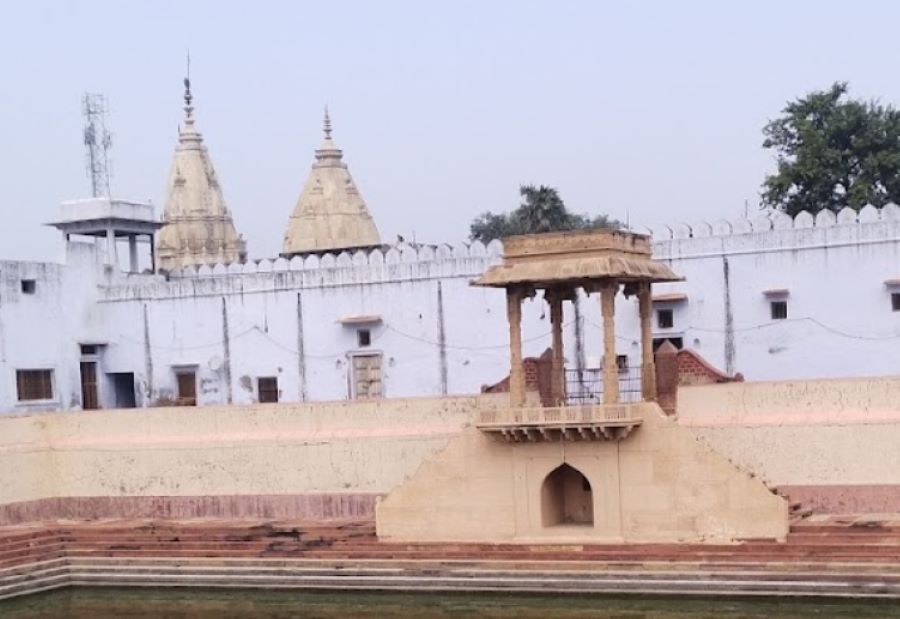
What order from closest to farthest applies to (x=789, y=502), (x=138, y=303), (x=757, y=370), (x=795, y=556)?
(x=795, y=556)
(x=789, y=502)
(x=757, y=370)
(x=138, y=303)

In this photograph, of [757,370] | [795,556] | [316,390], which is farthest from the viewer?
[316,390]

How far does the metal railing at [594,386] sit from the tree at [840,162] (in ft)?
27.3

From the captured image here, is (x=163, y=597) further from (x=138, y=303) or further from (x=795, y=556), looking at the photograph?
(x=138, y=303)

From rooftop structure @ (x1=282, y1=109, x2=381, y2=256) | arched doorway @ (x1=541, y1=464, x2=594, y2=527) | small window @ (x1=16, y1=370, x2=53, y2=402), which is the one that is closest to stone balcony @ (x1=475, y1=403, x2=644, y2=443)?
arched doorway @ (x1=541, y1=464, x2=594, y2=527)

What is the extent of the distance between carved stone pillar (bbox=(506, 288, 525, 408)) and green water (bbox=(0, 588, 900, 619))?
88.0 inches

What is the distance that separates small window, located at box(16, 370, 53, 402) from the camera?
80.2ft

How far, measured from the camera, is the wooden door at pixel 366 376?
78.0 feet

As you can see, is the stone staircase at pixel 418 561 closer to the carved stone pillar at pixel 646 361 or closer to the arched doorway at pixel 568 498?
the arched doorway at pixel 568 498

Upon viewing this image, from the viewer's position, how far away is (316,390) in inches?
952

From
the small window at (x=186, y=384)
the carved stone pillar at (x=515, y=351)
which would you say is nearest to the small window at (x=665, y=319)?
the carved stone pillar at (x=515, y=351)

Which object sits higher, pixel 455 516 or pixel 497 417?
pixel 497 417

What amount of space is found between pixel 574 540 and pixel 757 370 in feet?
18.6

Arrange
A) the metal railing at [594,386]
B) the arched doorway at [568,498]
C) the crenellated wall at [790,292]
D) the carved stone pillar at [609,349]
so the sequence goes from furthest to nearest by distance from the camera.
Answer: the crenellated wall at [790,292] → the metal railing at [594,386] → the arched doorway at [568,498] → the carved stone pillar at [609,349]

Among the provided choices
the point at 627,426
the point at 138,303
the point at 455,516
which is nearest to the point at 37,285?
the point at 138,303
